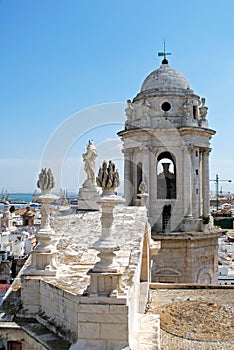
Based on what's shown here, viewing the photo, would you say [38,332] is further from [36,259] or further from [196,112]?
[196,112]

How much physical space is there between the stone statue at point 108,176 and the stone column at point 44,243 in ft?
5.67

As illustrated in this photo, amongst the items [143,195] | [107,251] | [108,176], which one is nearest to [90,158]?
[143,195]

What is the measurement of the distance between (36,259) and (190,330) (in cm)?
401

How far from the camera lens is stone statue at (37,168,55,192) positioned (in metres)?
6.80

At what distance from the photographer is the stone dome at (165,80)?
19453 mm

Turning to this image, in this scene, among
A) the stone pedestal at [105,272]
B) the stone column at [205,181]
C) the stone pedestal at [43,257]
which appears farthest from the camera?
the stone column at [205,181]

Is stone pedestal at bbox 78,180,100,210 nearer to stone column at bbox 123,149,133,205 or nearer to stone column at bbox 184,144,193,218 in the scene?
stone column at bbox 184,144,193,218

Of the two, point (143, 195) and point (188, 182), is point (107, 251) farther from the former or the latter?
point (188, 182)

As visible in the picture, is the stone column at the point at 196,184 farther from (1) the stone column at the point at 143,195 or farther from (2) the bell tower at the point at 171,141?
(1) the stone column at the point at 143,195

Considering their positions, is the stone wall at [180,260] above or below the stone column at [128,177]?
below

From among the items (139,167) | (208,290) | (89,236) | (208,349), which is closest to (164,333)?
(208,349)

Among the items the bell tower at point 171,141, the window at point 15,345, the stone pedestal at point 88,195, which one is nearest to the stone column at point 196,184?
the bell tower at point 171,141

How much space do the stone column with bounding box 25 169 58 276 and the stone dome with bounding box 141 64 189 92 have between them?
13.6m

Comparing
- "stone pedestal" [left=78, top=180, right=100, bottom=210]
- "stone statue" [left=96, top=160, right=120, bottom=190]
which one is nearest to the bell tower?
"stone pedestal" [left=78, top=180, right=100, bottom=210]
